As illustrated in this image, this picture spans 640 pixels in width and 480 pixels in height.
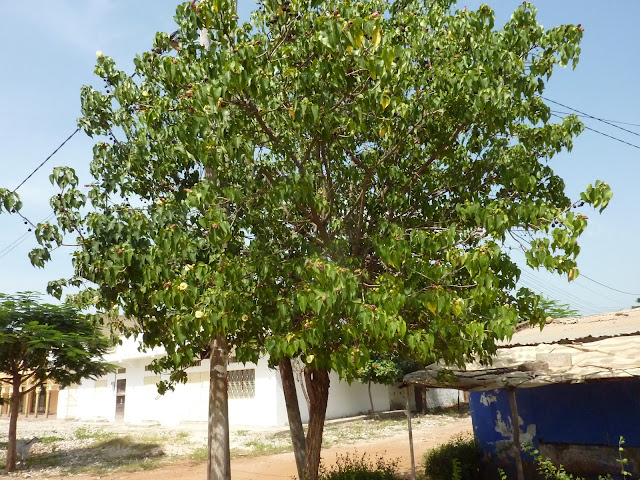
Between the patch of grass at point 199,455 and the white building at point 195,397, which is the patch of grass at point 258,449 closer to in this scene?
the patch of grass at point 199,455

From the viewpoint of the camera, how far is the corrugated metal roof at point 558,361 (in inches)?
321

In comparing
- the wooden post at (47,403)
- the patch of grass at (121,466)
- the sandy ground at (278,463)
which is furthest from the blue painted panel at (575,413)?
the wooden post at (47,403)

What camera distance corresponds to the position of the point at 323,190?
311 inches

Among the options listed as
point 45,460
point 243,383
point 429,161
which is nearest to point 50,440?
point 45,460

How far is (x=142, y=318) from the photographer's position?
7.56 meters

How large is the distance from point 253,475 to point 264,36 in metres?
10.3

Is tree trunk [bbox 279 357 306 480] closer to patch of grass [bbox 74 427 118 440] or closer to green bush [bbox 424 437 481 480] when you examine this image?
green bush [bbox 424 437 481 480]

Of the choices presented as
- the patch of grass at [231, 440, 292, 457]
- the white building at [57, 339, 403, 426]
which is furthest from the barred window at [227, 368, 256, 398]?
the patch of grass at [231, 440, 292, 457]

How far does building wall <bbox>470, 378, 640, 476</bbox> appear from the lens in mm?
9266

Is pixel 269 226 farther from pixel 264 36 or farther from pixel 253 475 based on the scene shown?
pixel 253 475

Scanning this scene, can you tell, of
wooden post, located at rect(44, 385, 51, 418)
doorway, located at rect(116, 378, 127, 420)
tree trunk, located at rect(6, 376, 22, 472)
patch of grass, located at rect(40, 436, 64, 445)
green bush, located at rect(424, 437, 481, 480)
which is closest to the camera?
green bush, located at rect(424, 437, 481, 480)

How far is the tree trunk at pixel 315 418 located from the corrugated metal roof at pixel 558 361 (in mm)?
1713

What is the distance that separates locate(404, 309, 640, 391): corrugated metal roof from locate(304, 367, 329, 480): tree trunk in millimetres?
1713

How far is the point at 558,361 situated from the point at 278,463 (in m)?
8.85
